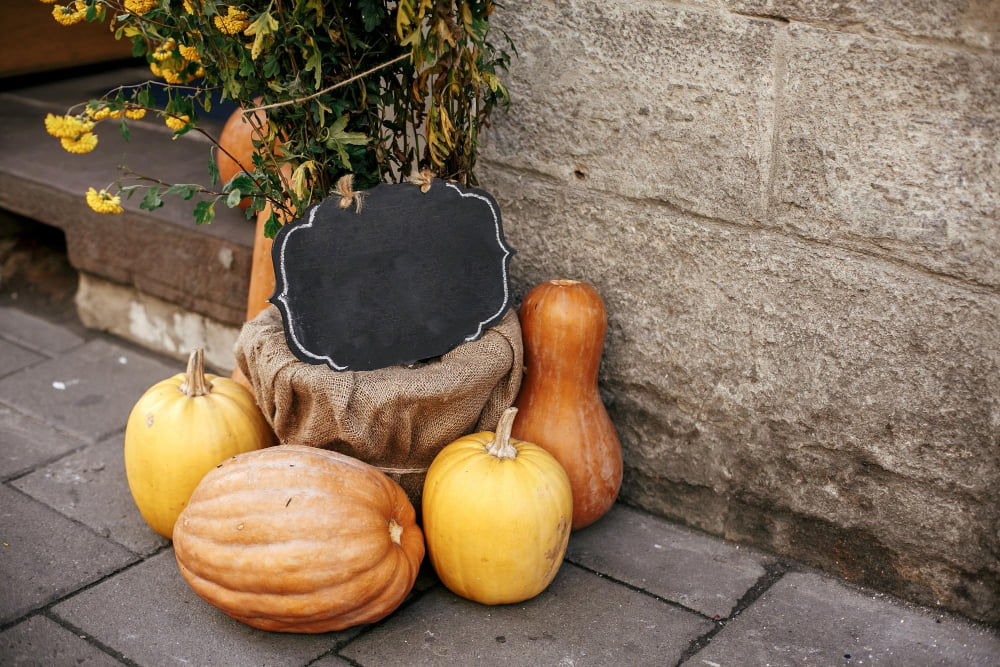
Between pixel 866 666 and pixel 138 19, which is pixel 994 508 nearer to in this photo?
pixel 866 666

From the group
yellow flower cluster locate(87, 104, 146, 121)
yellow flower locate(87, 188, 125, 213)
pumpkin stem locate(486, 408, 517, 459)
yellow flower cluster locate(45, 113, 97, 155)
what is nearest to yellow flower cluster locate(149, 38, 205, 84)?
yellow flower cluster locate(87, 104, 146, 121)

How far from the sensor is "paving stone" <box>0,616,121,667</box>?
2.22m

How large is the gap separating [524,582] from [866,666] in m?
0.79

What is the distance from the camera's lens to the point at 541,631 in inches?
92.1

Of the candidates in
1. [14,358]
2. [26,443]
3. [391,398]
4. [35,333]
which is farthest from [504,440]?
[35,333]

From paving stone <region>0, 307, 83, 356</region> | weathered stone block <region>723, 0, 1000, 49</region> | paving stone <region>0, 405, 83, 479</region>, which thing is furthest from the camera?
paving stone <region>0, 307, 83, 356</region>

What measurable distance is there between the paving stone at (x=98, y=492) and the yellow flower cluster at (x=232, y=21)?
4.44 ft

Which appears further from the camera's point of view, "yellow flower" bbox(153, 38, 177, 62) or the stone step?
the stone step

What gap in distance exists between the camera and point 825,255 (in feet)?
7.63

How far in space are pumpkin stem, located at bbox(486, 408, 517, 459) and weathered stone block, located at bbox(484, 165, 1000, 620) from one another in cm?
52

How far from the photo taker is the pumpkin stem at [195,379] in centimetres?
256

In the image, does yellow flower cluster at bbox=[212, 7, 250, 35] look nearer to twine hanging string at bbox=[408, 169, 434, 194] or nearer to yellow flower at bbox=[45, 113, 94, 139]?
yellow flower at bbox=[45, 113, 94, 139]

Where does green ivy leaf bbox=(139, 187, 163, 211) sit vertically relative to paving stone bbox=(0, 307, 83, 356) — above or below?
above

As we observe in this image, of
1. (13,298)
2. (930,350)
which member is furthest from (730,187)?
(13,298)
